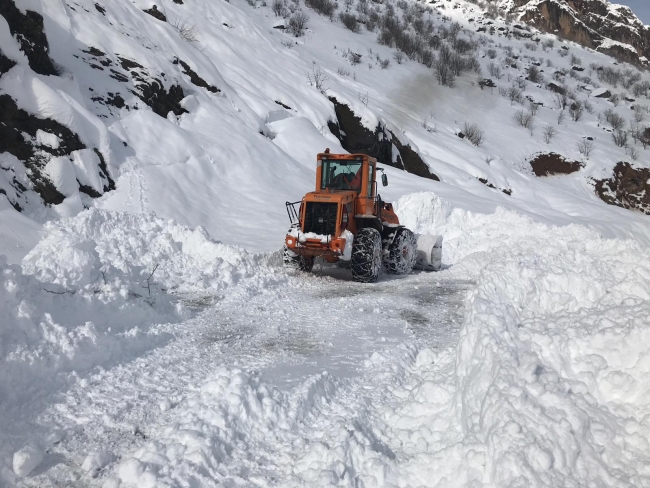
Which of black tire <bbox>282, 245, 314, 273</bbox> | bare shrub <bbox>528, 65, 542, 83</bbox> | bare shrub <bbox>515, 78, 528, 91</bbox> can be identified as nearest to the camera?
black tire <bbox>282, 245, 314, 273</bbox>

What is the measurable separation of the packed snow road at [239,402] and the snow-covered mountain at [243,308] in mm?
23

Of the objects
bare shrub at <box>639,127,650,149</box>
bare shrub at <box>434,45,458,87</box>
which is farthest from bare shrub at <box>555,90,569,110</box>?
bare shrub at <box>434,45,458,87</box>

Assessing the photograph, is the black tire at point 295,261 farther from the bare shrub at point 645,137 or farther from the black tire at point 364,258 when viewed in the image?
the bare shrub at point 645,137

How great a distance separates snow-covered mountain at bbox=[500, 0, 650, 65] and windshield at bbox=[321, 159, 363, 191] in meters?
72.3

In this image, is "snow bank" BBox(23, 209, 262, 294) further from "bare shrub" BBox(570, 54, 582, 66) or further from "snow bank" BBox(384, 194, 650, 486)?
"bare shrub" BBox(570, 54, 582, 66)

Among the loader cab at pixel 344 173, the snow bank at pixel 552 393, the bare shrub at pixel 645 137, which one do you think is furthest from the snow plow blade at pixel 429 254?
the bare shrub at pixel 645 137

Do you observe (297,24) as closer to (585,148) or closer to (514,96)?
(514,96)

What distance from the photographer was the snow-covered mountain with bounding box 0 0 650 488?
2984 millimetres

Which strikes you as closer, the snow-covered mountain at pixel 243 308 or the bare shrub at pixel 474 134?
the snow-covered mountain at pixel 243 308

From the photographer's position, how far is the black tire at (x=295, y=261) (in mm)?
9484

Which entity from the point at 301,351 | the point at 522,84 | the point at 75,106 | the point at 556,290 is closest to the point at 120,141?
the point at 75,106

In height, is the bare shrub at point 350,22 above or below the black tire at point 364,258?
above

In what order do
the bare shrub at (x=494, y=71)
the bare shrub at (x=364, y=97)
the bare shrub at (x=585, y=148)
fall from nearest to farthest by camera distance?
1. the bare shrub at (x=364, y=97)
2. the bare shrub at (x=585, y=148)
3. the bare shrub at (x=494, y=71)

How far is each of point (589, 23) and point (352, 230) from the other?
3209 inches
